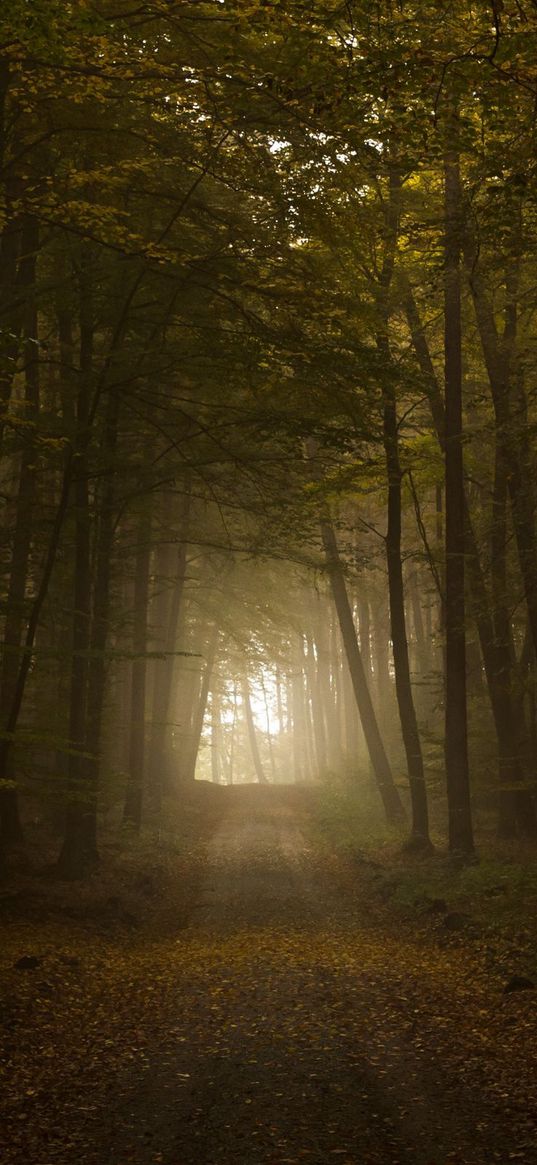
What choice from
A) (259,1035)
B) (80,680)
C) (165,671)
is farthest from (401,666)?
(259,1035)

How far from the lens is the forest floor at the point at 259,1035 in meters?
5.38

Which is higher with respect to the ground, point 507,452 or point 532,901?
point 507,452

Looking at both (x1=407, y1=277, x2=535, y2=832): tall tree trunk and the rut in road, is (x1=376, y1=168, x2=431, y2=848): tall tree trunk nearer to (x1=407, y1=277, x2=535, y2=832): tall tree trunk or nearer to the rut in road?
(x1=407, y1=277, x2=535, y2=832): tall tree trunk

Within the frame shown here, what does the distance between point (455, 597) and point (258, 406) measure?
5136mm

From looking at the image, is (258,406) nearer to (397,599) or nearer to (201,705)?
(397,599)

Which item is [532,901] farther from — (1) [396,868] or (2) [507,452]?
(2) [507,452]

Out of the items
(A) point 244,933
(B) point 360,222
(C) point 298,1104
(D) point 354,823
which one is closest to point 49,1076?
(C) point 298,1104

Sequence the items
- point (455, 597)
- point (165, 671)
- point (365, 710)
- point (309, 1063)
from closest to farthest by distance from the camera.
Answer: point (309, 1063) < point (455, 597) < point (365, 710) < point (165, 671)

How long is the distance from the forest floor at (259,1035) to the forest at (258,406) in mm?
53

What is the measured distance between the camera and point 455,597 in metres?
15.9

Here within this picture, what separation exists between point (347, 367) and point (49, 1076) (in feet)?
30.6

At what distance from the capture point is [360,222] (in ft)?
39.9

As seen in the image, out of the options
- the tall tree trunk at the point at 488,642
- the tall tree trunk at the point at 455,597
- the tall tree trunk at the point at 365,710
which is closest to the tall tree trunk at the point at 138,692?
the tall tree trunk at the point at 365,710

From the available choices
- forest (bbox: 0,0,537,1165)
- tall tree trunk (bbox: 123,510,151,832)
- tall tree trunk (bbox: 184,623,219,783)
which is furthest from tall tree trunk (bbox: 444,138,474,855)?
tall tree trunk (bbox: 184,623,219,783)
